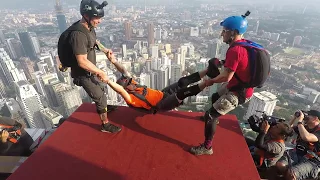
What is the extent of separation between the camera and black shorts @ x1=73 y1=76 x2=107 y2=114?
10.7ft

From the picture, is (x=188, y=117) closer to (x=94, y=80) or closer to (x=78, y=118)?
(x=94, y=80)

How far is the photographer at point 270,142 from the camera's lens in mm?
3152

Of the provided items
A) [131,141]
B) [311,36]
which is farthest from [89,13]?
[311,36]

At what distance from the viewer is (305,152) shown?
11.1ft

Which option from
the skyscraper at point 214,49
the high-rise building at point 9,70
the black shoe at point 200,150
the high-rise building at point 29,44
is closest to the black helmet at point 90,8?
the black shoe at point 200,150

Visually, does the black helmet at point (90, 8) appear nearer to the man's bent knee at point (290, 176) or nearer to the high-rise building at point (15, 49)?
the man's bent knee at point (290, 176)

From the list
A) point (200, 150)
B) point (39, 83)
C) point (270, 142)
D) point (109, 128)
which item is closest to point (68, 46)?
point (109, 128)

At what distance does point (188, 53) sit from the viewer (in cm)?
4884

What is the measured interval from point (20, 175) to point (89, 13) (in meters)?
2.50

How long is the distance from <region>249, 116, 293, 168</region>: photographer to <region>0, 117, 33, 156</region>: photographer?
4.48m

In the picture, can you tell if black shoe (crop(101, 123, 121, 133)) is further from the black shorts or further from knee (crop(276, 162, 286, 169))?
knee (crop(276, 162, 286, 169))

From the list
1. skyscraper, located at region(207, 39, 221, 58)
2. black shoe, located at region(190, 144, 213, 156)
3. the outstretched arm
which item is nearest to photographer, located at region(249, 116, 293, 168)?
black shoe, located at region(190, 144, 213, 156)

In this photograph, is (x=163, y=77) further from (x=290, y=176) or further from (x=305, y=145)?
(x=290, y=176)

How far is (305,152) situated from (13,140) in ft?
17.7
